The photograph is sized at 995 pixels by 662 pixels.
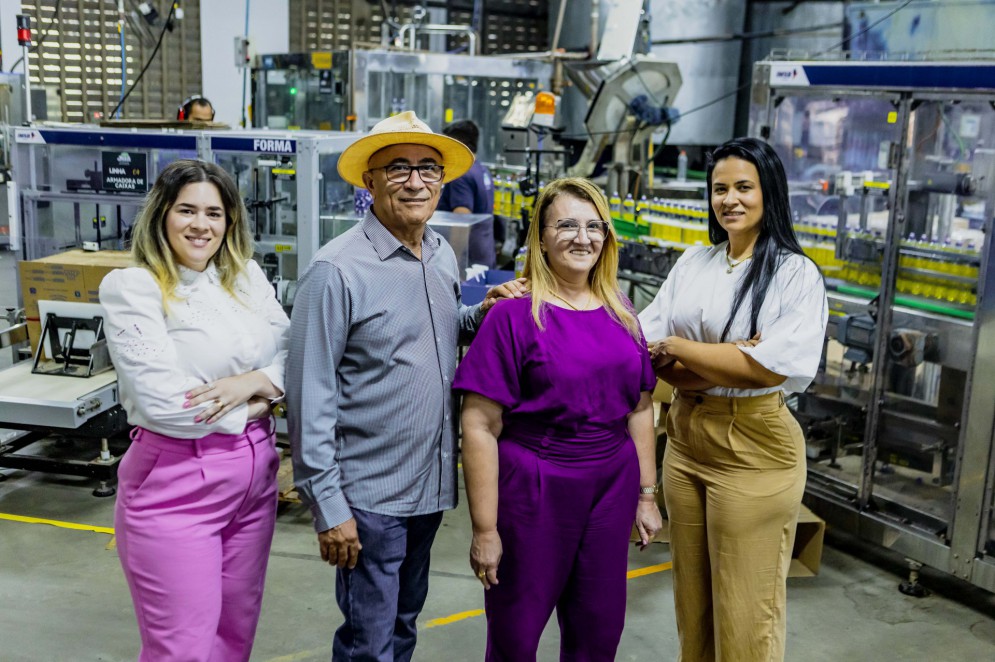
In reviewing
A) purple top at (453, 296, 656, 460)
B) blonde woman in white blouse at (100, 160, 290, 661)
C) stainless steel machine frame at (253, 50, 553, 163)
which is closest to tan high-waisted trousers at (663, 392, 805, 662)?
purple top at (453, 296, 656, 460)

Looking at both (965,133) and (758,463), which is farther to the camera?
(965,133)

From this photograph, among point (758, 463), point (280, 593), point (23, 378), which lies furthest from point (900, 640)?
point (23, 378)

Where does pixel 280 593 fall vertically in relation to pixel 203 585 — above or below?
below

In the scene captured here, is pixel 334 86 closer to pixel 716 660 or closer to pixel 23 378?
pixel 23 378

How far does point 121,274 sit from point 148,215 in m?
0.16

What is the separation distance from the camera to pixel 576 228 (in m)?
2.22

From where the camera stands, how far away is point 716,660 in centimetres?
260

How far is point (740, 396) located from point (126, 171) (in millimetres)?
3308

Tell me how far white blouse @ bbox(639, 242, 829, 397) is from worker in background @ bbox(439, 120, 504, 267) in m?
2.81

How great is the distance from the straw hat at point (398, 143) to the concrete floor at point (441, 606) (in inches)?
66.2

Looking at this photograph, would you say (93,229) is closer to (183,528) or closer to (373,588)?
(183,528)

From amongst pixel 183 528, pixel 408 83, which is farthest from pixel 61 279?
pixel 408 83

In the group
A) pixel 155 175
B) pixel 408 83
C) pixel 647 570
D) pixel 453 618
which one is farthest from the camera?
pixel 408 83

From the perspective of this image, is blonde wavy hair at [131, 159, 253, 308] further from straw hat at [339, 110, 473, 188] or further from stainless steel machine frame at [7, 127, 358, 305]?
stainless steel machine frame at [7, 127, 358, 305]
